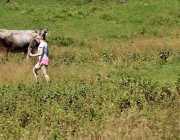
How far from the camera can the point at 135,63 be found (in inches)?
720

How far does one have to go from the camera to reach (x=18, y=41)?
76.0 ft

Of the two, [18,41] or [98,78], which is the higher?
[98,78]

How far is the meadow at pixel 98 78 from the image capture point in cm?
864

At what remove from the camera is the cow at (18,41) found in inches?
890

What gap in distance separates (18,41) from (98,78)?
9.97m

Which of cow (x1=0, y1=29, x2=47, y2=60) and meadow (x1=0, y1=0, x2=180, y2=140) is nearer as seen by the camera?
meadow (x1=0, y1=0, x2=180, y2=140)

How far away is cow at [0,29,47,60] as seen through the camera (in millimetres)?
22594

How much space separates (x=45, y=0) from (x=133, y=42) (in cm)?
1954

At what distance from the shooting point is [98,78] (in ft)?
46.3

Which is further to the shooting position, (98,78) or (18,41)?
(18,41)

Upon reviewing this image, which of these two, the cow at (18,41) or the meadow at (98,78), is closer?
the meadow at (98,78)

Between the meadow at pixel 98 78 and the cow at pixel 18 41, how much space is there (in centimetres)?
46

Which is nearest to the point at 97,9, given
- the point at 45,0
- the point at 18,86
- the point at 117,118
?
the point at 45,0

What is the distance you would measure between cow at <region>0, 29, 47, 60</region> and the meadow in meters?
0.46
